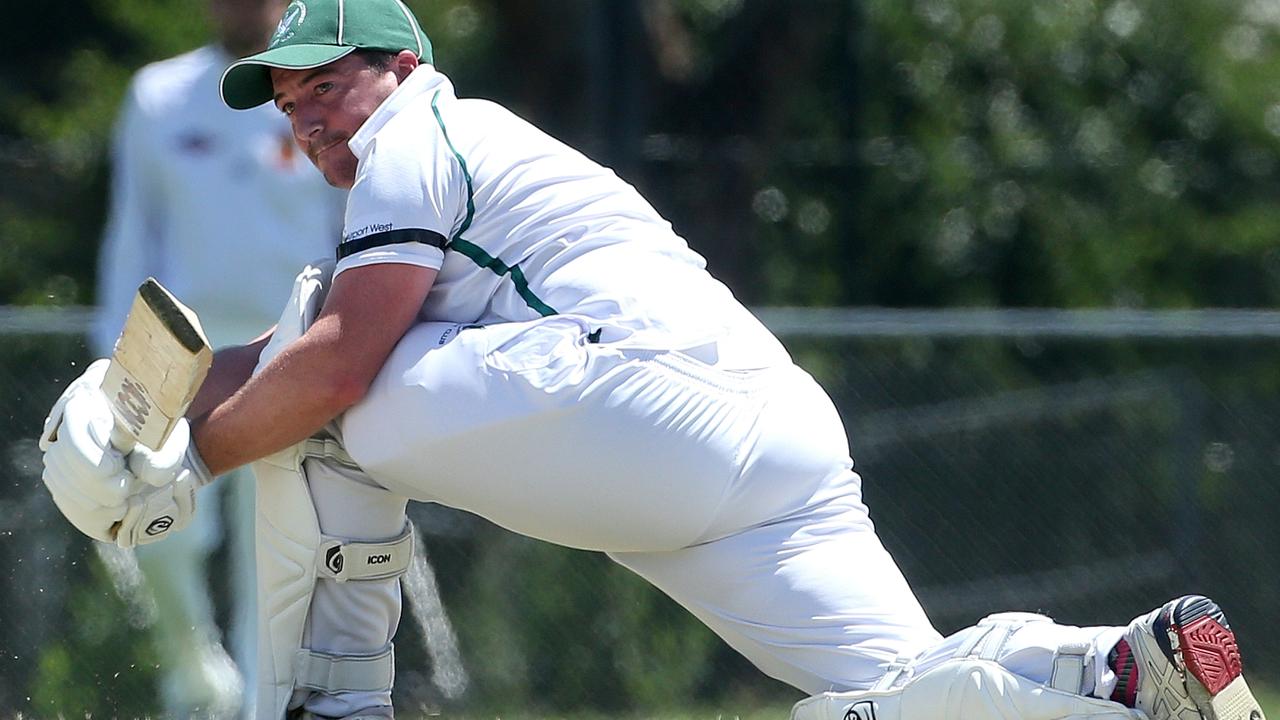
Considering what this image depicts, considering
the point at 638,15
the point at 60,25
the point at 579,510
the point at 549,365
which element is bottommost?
the point at 60,25

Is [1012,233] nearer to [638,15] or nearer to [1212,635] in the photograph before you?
[638,15]

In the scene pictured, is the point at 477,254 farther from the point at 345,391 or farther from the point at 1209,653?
the point at 1209,653

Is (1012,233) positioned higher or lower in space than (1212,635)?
lower

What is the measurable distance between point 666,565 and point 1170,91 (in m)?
8.72

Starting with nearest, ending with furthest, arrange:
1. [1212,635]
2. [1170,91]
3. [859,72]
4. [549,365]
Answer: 1. [1212,635]
2. [549,365]
3. [859,72]
4. [1170,91]

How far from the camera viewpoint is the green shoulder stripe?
3215 mm

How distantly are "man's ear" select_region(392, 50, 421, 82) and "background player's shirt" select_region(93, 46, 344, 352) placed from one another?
1427 mm

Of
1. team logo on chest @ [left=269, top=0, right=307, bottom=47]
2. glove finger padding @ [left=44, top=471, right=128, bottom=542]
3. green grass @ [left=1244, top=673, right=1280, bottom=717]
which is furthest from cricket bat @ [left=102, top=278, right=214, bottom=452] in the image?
green grass @ [left=1244, top=673, right=1280, bottom=717]

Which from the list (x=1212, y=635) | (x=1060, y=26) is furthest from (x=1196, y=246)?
(x=1212, y=635)

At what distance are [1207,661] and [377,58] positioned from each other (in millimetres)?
1697

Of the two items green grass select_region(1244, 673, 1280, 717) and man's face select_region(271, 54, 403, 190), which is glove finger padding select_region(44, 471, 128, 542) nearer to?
man's face select_region(271, 54, 403, 190)

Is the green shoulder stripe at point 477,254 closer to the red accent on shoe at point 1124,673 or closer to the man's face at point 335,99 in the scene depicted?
the man's face at point 335,99

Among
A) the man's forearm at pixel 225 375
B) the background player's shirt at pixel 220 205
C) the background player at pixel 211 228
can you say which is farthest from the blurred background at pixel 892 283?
the man's forearm at pixel 225 375

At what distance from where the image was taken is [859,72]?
10.4 metres
